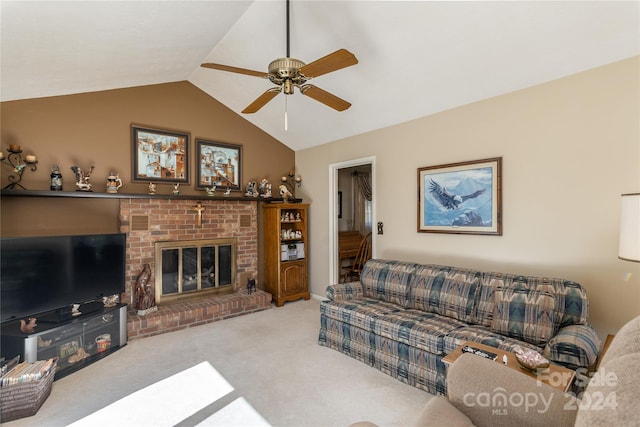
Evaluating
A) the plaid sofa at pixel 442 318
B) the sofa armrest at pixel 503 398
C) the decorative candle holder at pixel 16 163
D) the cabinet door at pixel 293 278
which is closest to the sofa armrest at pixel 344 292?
the plaid sofa at pixel 442 318

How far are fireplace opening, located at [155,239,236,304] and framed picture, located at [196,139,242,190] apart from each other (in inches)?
34.1

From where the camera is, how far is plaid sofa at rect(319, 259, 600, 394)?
7.24ft

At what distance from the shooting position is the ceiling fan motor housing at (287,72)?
209 centimetres

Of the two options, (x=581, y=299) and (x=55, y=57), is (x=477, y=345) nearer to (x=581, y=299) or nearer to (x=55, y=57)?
(x=581, y=299)

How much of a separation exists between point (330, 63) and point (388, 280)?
2.26 meters

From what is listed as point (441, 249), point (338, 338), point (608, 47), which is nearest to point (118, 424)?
point (338, 338)

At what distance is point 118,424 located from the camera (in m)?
1.99

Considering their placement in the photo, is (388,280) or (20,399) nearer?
(20,399)

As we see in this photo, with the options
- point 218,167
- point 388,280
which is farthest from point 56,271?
point 388,280

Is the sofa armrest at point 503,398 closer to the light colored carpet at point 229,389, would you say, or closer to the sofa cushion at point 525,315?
the light colored carpet at point 229,389

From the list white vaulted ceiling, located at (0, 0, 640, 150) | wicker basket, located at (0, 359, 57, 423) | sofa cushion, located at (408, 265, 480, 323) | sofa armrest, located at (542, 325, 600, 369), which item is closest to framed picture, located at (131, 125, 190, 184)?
white vaulted ceiling, located at (0, 0, 640, 150)

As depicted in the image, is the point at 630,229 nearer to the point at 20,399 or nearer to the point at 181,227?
the point at 20,399

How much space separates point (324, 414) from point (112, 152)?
3683 mm

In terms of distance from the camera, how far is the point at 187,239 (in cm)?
416
